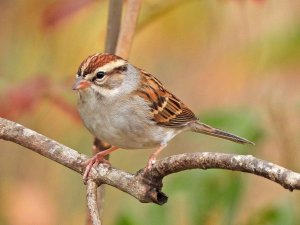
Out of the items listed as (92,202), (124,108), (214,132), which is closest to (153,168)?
(92,202)

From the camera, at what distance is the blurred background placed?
4.29 meters

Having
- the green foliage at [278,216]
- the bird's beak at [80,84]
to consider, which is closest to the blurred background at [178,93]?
the green foliage at [278,216]

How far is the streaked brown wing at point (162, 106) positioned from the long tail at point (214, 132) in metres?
0.05

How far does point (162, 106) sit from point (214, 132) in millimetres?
318

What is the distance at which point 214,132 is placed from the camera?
4.67 m

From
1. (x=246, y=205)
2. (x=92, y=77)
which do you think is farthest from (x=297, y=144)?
(x=246, y=205)

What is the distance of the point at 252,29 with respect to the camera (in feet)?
17.1

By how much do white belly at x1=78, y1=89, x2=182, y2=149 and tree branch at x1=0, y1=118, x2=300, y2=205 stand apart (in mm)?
548

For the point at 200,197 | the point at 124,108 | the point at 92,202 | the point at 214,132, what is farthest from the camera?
the point at 214,132

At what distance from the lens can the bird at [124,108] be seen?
414cm

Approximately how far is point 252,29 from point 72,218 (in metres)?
2.18

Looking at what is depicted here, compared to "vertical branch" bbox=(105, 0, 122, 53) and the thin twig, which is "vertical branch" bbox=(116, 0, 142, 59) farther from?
the thin twig

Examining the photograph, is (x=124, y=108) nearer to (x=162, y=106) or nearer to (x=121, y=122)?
(x=121, y=122)

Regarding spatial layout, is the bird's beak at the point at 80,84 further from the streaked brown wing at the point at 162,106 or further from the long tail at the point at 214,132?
the long tail at the point at 214,132
